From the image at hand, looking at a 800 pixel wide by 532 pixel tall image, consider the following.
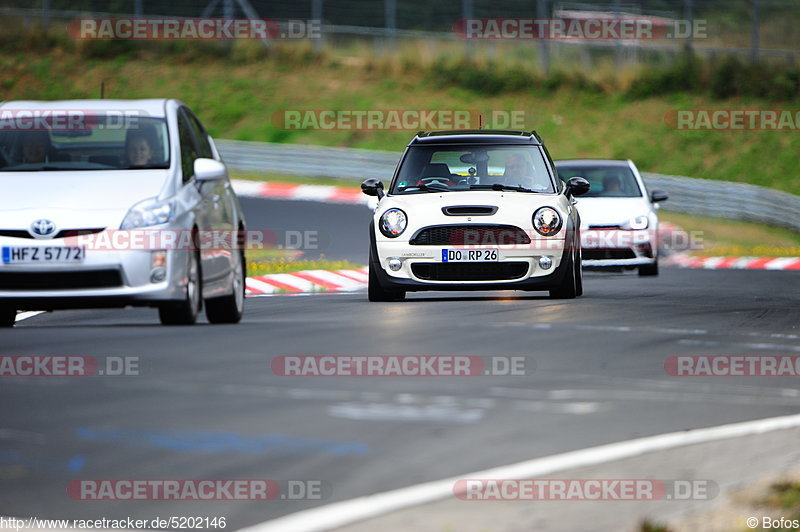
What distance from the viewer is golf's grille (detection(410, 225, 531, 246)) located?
13.4 metres

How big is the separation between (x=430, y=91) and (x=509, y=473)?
3781cm

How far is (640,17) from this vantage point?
131 feet

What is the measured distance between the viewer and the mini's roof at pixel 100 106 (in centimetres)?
1148

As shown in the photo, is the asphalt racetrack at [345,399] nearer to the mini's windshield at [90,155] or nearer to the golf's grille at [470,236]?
the golf's grille at [470,236]

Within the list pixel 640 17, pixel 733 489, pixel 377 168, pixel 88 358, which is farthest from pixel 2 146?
pixel 640 17

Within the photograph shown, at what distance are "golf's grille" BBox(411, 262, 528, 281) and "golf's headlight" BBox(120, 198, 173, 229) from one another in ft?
11.8

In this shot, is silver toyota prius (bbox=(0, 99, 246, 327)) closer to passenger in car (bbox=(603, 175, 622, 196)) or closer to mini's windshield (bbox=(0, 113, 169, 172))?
mini's windshield (bbox=(0, 113, 169, 172))

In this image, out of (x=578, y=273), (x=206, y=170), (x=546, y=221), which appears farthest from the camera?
(x=578, y=273)

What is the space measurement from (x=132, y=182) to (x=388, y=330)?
2229 mm

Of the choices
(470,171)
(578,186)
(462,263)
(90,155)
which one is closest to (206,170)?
(90,155)

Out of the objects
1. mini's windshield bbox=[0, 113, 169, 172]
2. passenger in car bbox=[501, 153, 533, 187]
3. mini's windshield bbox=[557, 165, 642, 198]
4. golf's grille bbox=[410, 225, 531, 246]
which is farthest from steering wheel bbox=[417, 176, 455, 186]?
mini's windshield bbox=[557, 165, 642, 198]

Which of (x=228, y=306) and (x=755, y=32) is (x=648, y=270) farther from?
(x=755, y=32)

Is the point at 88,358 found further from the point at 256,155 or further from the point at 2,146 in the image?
the point at 256,155

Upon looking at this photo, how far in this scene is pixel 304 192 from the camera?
3156 cm
